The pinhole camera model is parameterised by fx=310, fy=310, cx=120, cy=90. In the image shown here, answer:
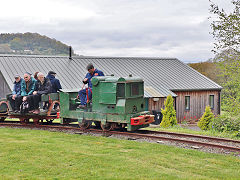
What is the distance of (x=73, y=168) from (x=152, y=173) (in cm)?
177

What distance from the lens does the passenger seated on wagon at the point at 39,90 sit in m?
13.2

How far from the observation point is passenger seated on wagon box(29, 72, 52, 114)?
1316 centimetres

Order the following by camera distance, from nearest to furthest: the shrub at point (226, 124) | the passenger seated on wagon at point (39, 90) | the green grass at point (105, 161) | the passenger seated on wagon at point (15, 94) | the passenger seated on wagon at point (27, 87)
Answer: the green grass at point (105, 161) → the passenger seated on wagon at point (39, 90) → the passenger seated on wagon at point (27, 87) → the passenger seated on wagon at point (15, 94) → the shrub at point (226, 124)

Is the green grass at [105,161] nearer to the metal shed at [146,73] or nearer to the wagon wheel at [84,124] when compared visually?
the wagon wheel at [84,124]

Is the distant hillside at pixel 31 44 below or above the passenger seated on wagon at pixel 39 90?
above

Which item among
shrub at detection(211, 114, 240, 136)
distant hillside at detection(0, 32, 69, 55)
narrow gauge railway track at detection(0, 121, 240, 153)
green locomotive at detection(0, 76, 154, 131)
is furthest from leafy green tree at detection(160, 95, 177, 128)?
distant hillside at detection(0, 32, 69, 55)

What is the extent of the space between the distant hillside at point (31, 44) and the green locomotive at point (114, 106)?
129 metres

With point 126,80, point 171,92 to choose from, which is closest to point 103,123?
point 126,80

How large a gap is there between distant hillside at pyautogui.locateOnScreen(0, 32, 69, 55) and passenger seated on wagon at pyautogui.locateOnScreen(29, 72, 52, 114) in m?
126

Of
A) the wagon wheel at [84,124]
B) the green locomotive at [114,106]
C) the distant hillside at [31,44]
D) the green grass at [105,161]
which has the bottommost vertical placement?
the green grass at [105,161]

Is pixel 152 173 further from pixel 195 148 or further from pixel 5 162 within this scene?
pixel 5 162

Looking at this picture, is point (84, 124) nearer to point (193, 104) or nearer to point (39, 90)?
point (39, 90)

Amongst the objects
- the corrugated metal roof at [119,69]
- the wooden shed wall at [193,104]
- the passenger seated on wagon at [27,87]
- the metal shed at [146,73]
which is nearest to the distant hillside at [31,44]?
the corrugated metal roof at [119,69]

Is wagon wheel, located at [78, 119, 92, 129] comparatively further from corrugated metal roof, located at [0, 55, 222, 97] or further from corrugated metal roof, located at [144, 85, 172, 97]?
corrugated metal roof, located at [144, 85, 172, 97]
